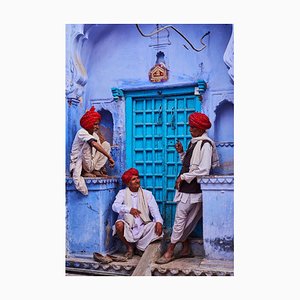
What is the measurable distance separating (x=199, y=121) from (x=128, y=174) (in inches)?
32.1

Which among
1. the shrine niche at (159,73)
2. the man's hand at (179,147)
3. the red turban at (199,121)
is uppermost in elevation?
the shrine niche at (159,73)

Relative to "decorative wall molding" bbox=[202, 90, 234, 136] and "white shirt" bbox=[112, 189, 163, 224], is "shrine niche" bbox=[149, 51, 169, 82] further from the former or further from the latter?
"white shirt" bbox=[112, 189, 163, 224]

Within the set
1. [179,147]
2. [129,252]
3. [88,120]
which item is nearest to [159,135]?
[179,147]

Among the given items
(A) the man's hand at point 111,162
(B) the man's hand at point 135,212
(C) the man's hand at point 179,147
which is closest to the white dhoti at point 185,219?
(B) the man's hand at point 135,212

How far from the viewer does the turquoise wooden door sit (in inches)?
168

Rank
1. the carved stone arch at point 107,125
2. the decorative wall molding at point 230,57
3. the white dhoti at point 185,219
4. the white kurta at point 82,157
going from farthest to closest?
the carved stone arch at point 107,125, the white kurta at point 82,157, the white dhoti at point 185,219, the decorative wall molding at point 230,57

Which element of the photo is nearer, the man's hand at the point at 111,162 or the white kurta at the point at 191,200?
the white kurta at the point at 191,200

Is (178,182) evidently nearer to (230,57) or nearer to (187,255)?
(187,255)

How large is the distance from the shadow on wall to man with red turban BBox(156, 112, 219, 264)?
2.5 inches

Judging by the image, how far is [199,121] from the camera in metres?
4.12

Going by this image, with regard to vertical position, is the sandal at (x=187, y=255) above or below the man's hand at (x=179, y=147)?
below

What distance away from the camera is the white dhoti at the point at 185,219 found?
13.6 feet

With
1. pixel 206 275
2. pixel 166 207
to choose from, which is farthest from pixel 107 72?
pixel 206 275

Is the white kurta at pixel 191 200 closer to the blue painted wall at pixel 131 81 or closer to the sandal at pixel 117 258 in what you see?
the blue painted wall at pixel 131 81
